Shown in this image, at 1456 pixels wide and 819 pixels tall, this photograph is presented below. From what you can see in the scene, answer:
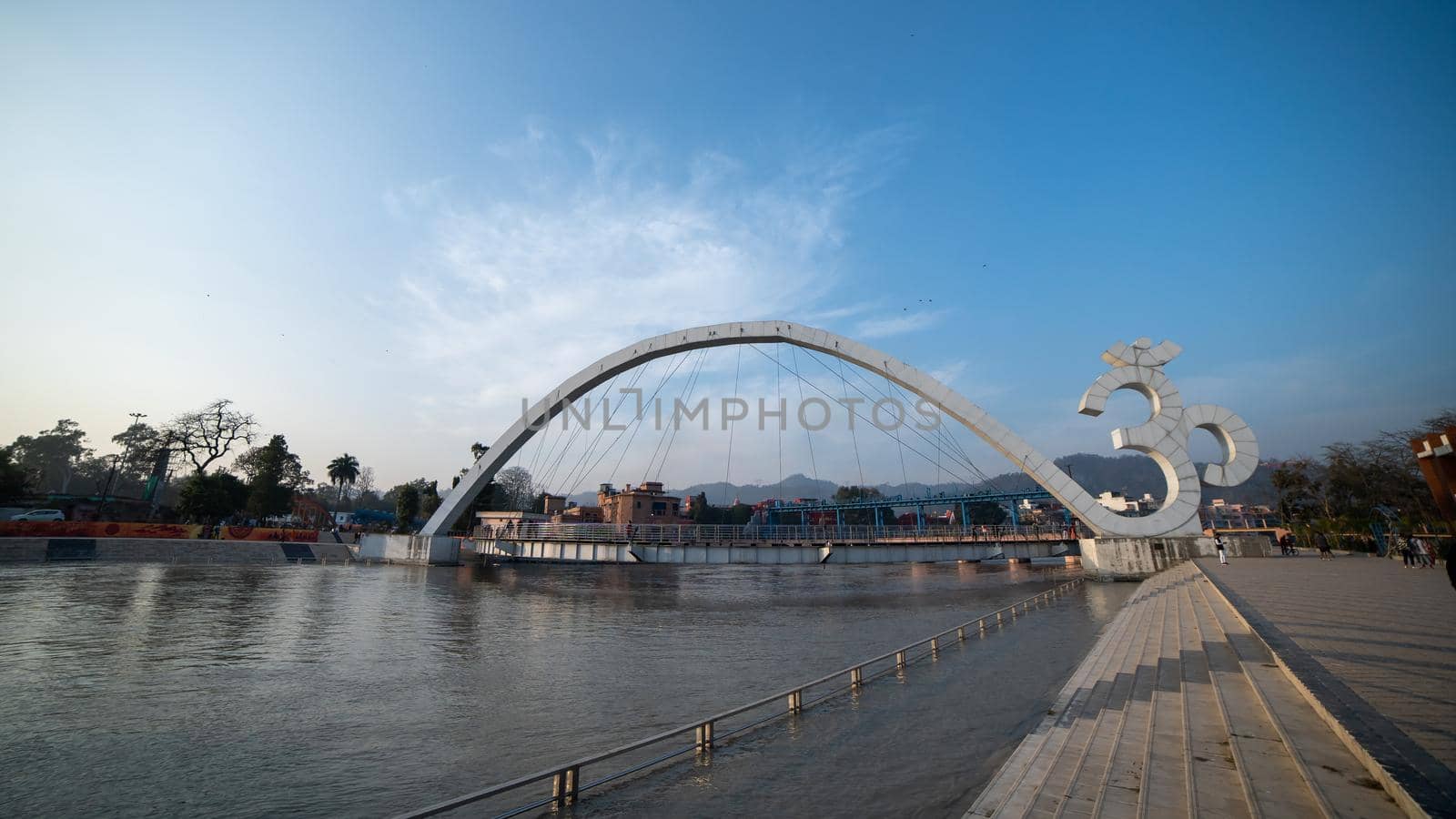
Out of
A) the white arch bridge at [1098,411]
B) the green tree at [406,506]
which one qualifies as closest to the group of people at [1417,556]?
the white arch bridge at [1098,411]

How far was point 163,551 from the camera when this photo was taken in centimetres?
4444

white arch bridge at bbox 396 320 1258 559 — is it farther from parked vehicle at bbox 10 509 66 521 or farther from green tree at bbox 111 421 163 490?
green tree at bbox 111 421 163 490

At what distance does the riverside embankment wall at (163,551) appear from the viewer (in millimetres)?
38281

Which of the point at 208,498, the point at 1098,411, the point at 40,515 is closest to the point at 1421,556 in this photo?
the point at 1098,411

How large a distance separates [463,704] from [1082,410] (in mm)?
35107

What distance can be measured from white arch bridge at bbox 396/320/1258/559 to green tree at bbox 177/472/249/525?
35.5m

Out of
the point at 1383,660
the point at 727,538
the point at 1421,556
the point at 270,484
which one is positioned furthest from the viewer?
the point at 270,484

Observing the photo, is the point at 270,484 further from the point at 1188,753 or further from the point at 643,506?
the point at 1188,753

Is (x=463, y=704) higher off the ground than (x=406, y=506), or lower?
lower

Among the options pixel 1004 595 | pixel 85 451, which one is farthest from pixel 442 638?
pixel 85 451

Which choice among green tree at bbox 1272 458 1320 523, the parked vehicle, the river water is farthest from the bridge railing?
the parked vehicle

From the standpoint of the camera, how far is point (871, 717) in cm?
871

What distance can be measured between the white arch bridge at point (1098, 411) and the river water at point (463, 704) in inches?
585

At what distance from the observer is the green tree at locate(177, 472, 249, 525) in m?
53.8
